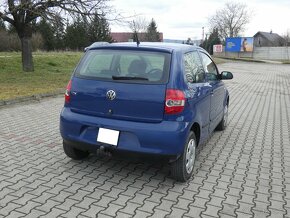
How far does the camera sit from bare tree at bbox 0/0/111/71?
1325 centimetres

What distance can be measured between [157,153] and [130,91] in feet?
2.40

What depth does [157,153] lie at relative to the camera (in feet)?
12.5

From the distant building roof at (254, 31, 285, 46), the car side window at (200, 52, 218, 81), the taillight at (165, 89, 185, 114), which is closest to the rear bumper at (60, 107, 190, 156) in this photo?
the taillight at (165, 89, 185, 114)

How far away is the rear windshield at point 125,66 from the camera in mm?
3938

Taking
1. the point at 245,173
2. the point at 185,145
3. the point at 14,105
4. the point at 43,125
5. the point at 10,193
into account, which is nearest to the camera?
the point at 10,193

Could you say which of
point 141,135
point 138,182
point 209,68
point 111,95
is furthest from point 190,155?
point 209,68

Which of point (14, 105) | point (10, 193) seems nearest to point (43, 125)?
point (14, 105)

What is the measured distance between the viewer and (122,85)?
3918 mm

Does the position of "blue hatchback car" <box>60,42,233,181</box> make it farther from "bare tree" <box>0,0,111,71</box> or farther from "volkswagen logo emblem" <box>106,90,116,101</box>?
"bare tree" <box>0,0,111,71</box>

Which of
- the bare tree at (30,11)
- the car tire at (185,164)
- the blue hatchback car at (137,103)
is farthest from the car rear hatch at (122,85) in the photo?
the bare tree at (30,11)

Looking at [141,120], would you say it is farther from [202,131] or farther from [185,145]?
[202,131]

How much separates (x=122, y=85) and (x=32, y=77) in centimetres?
1110

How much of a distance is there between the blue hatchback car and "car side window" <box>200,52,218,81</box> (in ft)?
2.38

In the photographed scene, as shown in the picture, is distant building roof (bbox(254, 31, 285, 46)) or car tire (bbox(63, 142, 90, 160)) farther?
distant building roof (bbox(254, 31, 285, 46))
